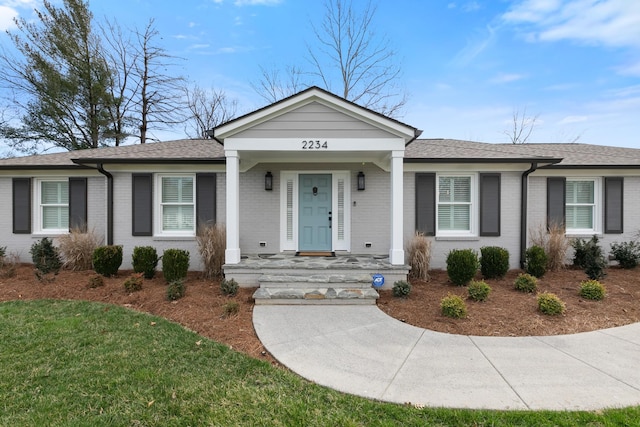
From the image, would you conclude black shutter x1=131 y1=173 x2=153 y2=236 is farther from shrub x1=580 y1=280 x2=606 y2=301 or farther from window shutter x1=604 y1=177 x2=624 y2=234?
window shutter x1=604 y1=177 x2=624 y2=234

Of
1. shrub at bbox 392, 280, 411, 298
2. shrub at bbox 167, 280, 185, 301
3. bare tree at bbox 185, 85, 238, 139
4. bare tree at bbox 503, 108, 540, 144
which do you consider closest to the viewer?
shrub at bbox 167, 280, 185, 301

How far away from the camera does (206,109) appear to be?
20203mm

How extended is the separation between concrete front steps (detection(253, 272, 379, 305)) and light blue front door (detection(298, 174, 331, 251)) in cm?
192

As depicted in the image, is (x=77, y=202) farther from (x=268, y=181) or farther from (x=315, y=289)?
(x=315, y=289)

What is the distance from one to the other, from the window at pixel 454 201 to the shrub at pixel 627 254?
3938 millimetres

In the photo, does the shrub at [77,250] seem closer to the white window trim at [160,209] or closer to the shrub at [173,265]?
the white window trim at [160,209]

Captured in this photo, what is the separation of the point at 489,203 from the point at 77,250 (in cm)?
1093

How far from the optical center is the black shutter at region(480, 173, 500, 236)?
26.1 feet

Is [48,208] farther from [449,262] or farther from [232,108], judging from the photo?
[232,108]

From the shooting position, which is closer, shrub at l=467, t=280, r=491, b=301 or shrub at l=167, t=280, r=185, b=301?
shrub at l=467, t=280, r=491, b=301

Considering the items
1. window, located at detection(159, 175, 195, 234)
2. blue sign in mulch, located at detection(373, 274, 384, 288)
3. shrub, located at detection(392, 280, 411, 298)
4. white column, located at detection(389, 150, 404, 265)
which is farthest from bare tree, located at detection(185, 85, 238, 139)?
shrub, located at detection(392, 280, 411, 298)

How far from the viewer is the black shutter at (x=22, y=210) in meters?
8.46

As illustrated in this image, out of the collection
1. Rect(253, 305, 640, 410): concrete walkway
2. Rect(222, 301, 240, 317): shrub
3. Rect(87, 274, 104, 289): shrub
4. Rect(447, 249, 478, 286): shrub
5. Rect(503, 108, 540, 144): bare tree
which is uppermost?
Rect(503, 108, 540, 144): bare tree

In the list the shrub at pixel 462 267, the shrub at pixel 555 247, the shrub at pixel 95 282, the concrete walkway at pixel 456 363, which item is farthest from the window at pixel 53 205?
the shrub at pixel 555 247
